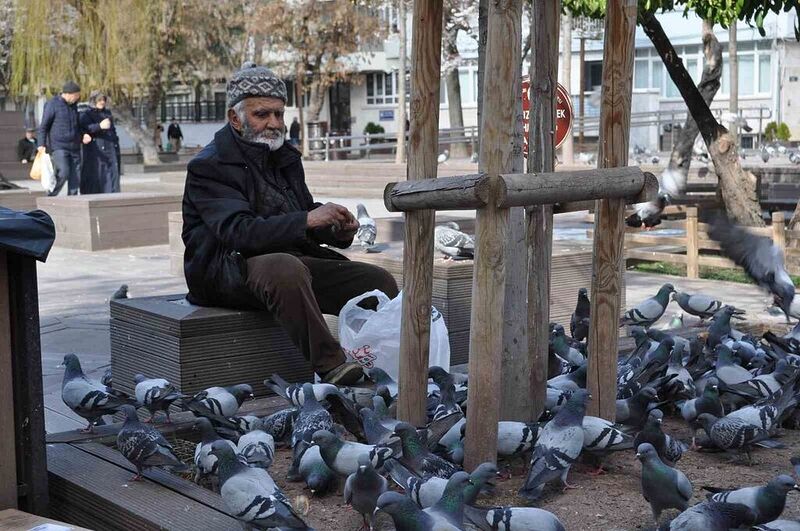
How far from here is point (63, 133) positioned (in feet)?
55.1

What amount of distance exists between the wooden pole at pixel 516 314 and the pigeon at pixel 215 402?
1.17 m

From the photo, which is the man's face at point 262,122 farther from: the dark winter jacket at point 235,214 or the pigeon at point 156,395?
the pigeon at point 156,395

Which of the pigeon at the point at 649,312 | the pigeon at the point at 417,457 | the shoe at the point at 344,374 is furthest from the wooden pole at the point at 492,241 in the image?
the pigeon at the point at 649,312

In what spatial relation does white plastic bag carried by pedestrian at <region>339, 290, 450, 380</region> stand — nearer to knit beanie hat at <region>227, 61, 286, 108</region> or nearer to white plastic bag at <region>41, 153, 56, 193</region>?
knit beanie hat at <region>227, 61, 286, 108</region>

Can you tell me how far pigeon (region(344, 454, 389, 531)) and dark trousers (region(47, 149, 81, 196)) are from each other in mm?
14387

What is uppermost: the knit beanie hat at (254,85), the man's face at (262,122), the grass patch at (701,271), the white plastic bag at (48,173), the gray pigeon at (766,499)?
the knit beanie hat at (254,85)

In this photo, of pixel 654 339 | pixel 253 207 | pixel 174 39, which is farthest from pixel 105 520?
pixel 174 39

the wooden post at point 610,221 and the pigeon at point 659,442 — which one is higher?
the wooden post at point 610,221

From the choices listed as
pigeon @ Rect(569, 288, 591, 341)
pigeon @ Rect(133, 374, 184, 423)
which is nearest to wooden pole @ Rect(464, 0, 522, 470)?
pigeon @ Rect(133, 374, 184, 423)

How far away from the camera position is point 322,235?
18.3 ft

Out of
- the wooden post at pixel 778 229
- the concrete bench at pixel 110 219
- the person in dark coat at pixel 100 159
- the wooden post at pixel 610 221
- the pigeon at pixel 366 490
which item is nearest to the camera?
the pigeon at pixel 366 490

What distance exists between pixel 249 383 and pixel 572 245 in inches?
157

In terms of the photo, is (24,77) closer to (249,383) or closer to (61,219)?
(61,219)

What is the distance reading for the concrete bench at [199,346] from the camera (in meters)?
5.14
